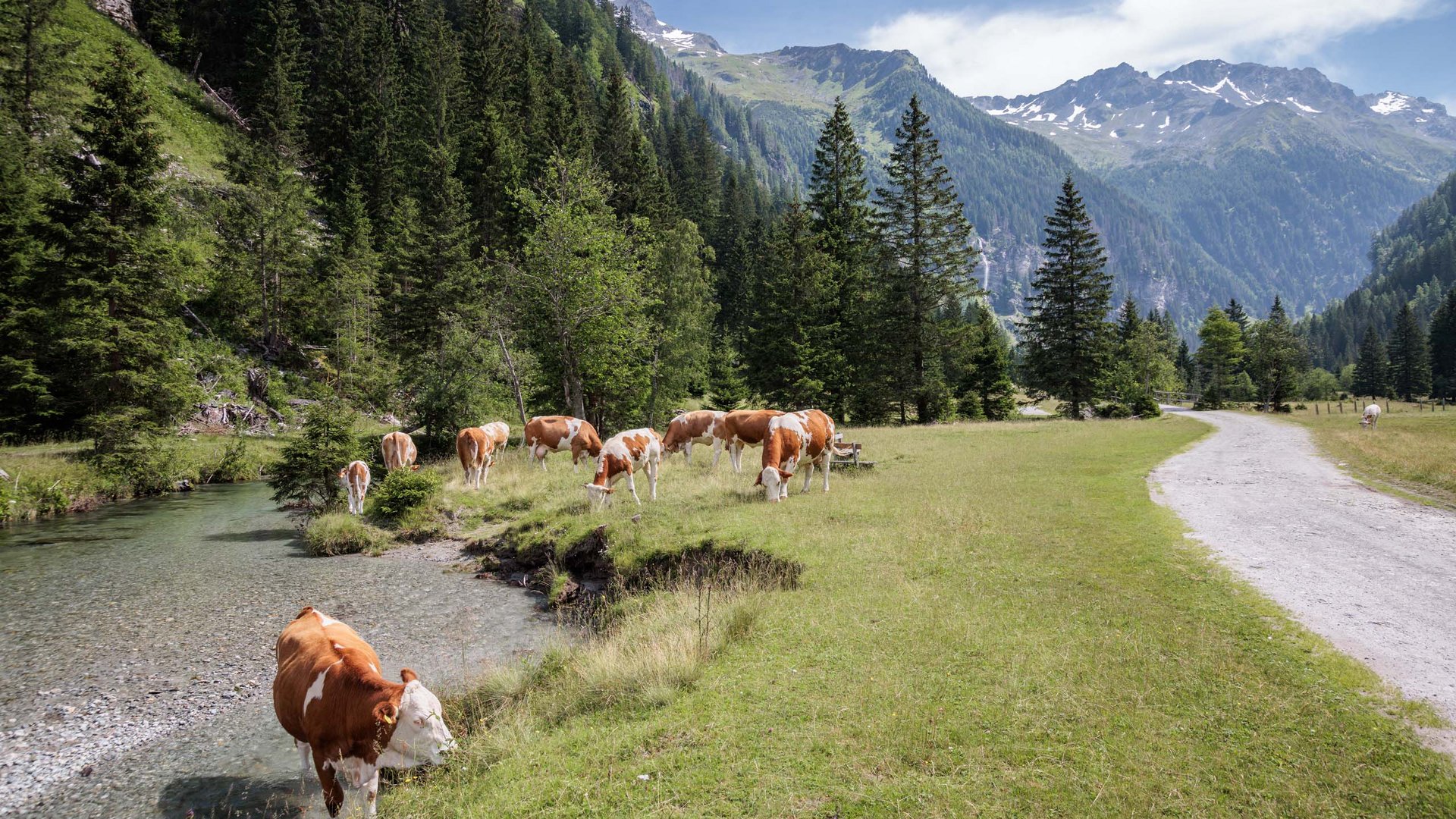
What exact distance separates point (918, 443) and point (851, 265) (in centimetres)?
2287

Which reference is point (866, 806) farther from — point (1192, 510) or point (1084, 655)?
point (1192, 510)

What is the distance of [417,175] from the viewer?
57250 mm

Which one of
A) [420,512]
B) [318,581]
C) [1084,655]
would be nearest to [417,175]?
[420,512]

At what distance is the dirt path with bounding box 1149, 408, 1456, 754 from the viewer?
273 inches

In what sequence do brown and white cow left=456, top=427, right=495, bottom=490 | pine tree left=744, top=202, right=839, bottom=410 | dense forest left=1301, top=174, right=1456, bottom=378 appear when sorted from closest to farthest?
brown and white cow left=456, top=427, right=495, bottom=490 → pine tree left=744, top=202, right=839, bottom=410 → dense forest left=1301, top=174, right=1456, bottom=378

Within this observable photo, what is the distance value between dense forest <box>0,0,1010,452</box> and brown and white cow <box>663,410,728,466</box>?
24.3 ft

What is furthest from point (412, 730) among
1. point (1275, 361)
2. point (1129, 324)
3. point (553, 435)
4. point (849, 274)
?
point (1275, 361)

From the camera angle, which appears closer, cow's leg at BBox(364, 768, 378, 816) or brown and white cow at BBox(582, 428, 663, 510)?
cow's leg at BBox(364, 768, 378, 816)

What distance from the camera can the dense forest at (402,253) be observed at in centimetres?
2642

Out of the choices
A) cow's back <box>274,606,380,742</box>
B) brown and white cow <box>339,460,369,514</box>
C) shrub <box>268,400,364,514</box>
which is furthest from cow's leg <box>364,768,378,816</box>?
shrub <box>268,400,364,514</box>

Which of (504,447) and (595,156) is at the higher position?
(595,156)

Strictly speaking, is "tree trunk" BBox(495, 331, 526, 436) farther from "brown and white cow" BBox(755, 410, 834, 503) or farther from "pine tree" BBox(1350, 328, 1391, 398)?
"pine tree" BBox(1350, 328, 1391, 398)

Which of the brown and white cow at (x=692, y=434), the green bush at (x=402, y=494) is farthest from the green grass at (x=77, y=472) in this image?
the brown and white cow at (x=692, y=434)

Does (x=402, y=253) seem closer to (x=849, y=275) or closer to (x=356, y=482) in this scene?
(x=356, y=482)
